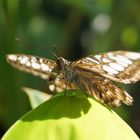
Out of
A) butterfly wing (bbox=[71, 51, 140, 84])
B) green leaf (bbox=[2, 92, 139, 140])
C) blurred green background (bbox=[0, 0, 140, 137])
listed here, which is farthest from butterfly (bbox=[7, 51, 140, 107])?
blurred green background (bbox=[0, 0, 140, 137])

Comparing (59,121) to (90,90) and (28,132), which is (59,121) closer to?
(28,132)

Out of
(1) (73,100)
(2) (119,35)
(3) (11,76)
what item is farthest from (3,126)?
(1) (73,100)

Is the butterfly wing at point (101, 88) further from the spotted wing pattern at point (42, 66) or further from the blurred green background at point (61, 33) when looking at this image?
the blurred green background at point (61, 33)

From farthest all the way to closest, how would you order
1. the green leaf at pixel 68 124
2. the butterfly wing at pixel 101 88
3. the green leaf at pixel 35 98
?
the green leaf at pixel 35 98
the butterfly wing at pixel 101 88
the green leaf at pixel 68 124

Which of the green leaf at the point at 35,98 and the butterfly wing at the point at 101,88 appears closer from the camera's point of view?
the butterfly wing at the point at 101,88

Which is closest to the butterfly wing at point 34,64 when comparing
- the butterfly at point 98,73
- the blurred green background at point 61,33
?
the butterfly at point 98,73

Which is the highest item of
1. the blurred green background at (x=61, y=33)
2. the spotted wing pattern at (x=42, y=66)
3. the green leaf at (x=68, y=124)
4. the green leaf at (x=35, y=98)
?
the green leaf at (x=68, y=124)

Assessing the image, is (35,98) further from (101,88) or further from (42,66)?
(101,88)
